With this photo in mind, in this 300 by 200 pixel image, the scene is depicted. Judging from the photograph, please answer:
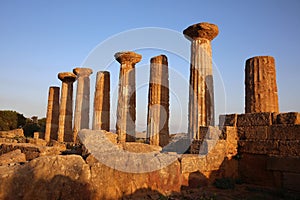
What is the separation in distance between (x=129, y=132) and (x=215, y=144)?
11.8m

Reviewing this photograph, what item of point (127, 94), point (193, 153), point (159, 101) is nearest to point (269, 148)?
point (193, 153)

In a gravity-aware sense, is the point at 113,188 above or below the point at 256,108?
below

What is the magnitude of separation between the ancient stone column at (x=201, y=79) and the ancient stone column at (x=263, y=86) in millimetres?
2692

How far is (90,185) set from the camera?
171 inches

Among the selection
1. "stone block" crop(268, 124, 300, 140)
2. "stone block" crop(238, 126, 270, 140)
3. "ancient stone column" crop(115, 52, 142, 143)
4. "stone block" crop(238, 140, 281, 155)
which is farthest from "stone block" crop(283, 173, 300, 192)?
"ancient stone column" crop(115, 52, 142, 143)

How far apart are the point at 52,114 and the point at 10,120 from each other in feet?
51.3

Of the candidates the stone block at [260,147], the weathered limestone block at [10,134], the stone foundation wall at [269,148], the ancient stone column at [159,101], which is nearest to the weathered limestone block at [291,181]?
the stone foundation wall at [269,148]

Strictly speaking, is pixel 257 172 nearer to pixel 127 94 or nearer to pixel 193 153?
pixel 193 153

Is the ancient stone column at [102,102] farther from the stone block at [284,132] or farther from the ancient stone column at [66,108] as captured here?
the stone block at [284,132]

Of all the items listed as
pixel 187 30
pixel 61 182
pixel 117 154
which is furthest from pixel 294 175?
pixel 187 30

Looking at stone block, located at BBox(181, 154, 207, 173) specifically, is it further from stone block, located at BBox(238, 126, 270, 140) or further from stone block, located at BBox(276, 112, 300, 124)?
stone block, located at BBox(276, 112, 300, 124)

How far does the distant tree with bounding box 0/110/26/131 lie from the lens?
121 ft

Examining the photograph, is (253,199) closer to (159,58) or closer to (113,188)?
(113,188)

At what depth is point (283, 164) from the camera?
6.92 m
